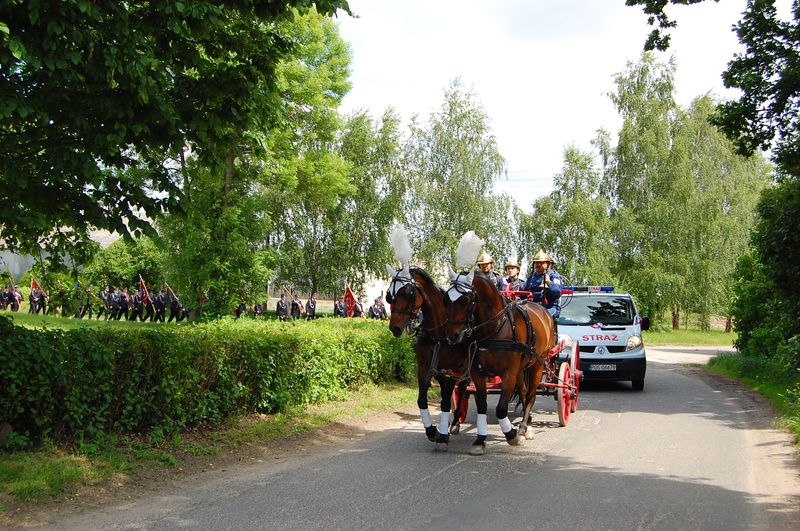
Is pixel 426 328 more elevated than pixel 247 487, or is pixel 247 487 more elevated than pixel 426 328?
pixel 426 328

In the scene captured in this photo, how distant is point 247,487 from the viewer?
6691 mm

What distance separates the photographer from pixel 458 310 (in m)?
8.29

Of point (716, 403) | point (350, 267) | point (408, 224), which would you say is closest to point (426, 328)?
point (716, 403)

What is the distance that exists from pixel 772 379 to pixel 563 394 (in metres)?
8.66

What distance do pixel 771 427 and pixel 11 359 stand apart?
10.4 metres

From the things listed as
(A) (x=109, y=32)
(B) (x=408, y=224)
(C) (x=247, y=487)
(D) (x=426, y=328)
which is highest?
(B) (x=408, y=224)

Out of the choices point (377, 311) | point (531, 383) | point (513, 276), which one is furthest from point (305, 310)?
point (531, 383)

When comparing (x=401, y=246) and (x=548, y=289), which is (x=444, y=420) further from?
(x=548, y=289)

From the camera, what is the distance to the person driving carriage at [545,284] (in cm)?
1084

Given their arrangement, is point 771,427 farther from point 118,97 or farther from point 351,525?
point 118,97

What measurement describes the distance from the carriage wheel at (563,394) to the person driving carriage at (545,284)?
0.91m

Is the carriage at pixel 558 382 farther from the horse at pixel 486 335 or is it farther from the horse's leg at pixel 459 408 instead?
the horse at pixel 486 335

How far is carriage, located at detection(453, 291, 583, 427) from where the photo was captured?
996 cm

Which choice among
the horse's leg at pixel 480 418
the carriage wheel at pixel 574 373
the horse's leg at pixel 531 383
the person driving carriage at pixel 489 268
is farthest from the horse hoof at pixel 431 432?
the carriage wheel at pixel 574 373
